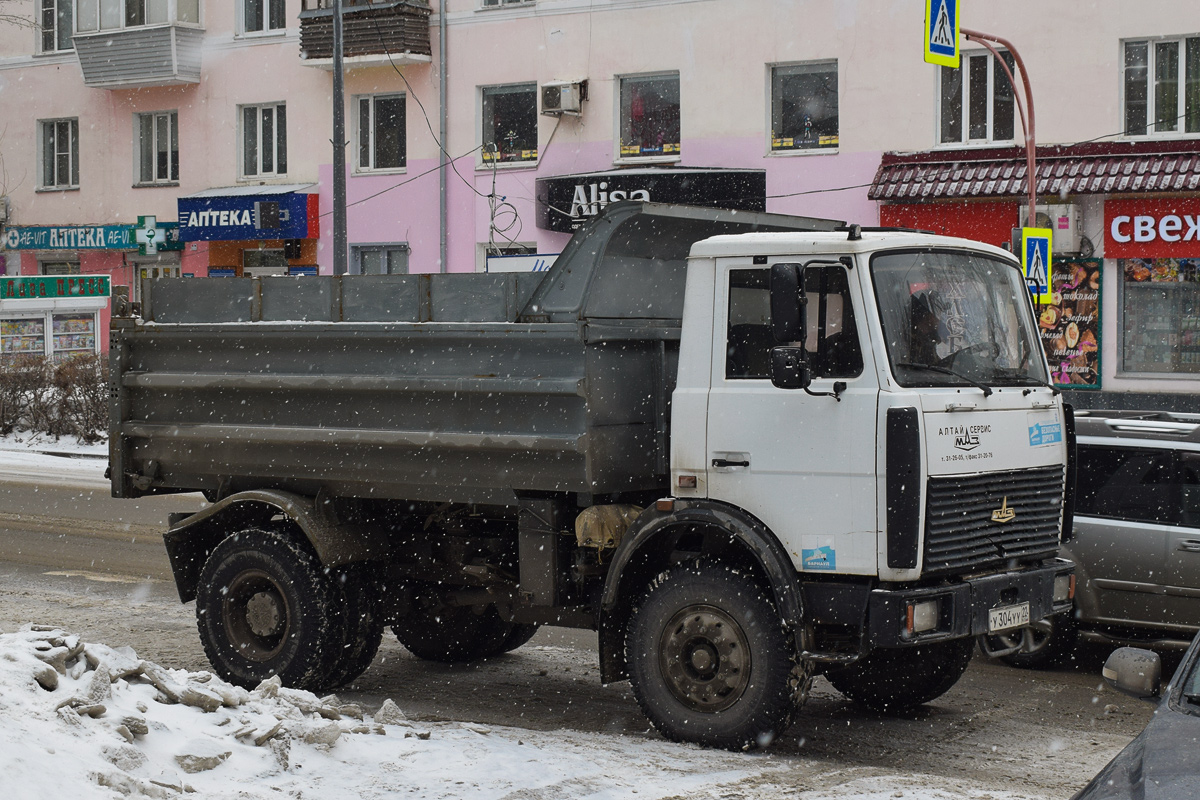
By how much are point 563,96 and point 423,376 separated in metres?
19.6

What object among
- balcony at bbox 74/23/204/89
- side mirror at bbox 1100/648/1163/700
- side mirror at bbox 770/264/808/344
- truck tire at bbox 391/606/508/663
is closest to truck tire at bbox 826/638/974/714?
side mirror at bbox 770/264/808/344

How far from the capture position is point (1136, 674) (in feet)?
14.3

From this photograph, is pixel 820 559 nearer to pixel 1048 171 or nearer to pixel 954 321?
pixel 954 321

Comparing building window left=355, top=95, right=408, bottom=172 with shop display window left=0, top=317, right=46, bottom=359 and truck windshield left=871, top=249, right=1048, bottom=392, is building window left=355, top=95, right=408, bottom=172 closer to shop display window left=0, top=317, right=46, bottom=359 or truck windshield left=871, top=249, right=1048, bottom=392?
shop display window left=0, top=317, right=46, bottom=359

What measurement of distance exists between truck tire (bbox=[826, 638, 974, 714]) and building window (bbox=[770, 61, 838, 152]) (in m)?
17.8

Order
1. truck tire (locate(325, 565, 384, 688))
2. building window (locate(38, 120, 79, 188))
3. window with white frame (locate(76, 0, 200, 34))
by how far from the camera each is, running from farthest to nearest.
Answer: building window (locate(38, 120, 79, 188))
window with white frame (locate(76, 0, 200, 34))
truck tire (locate(325, 565, 384, 688))

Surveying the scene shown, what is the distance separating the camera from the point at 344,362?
7.79 m

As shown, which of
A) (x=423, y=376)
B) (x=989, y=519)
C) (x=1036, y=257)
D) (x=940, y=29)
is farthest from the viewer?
(x=940, y=29)

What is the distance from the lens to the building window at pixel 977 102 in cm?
2339

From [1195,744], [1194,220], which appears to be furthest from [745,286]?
[1194,220]

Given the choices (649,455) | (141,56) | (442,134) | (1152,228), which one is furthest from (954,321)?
(141,56)

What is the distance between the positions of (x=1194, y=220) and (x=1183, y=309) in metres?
1.41

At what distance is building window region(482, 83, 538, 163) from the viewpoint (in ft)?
90.9

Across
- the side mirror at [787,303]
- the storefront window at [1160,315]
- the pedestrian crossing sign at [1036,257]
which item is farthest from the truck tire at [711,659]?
the storefront window at [1160,315]
